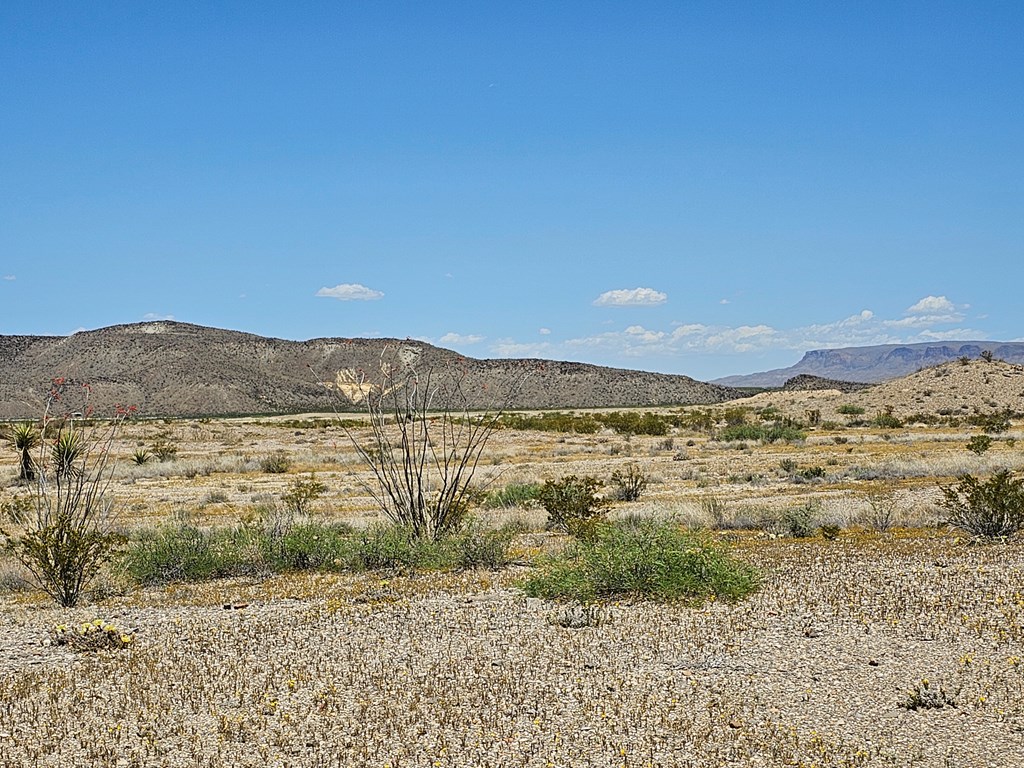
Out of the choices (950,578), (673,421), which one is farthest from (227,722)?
(673,421)

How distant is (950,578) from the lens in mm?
10812

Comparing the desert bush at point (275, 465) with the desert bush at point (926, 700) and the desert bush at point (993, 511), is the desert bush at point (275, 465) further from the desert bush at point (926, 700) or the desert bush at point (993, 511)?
the desert bush at point (926, 700)

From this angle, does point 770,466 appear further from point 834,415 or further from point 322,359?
point 322,359

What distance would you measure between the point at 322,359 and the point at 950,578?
120m

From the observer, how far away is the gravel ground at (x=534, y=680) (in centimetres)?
632

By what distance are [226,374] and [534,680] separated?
115 meters

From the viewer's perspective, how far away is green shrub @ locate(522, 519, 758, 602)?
10.4 meters

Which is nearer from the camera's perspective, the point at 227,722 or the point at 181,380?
the point at 227,722

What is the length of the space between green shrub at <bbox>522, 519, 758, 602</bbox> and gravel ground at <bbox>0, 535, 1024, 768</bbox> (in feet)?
0.92

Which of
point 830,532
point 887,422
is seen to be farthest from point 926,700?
point 887,422

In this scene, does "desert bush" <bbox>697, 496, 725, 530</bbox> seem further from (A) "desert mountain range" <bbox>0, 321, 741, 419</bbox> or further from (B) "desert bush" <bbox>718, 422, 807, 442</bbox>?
(A) "desert mountain range" <bbox>0, 321, 741, 419</bbox>

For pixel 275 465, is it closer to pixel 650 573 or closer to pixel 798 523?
pixel 798 523

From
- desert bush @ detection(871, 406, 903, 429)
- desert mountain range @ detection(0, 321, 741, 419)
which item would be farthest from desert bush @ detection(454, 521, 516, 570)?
desert mountain range @ detection(0, 321, 741, 419)

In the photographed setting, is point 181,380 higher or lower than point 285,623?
higher
